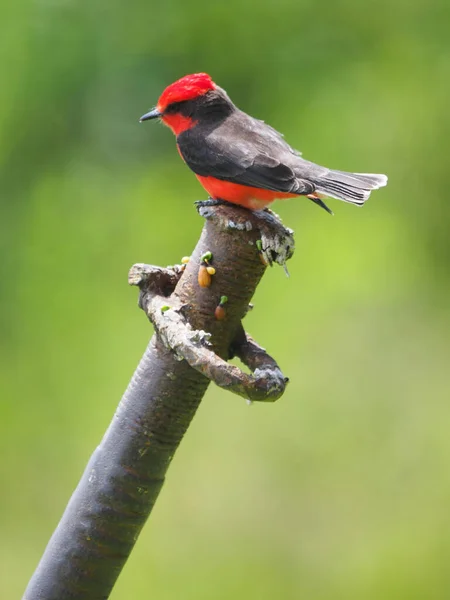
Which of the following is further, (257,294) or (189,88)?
(257,294)

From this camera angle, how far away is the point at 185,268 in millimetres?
1273

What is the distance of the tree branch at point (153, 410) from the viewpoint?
1207 mm

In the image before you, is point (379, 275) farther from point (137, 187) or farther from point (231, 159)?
point (231, 159)

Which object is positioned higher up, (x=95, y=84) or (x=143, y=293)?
(x=95, y=84)

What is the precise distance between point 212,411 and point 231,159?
1324 millimetres

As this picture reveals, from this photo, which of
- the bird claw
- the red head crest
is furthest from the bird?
the bird claw

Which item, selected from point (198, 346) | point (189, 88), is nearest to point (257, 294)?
point (189, 88)

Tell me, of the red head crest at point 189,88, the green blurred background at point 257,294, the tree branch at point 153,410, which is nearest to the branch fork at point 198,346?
the tree branch at point 153,410

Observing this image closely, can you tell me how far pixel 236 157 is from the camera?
1.50m

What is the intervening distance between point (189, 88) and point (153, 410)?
65 cm

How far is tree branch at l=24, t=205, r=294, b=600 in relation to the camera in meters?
1.21

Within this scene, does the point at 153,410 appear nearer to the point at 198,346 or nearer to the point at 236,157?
the point at 198,346

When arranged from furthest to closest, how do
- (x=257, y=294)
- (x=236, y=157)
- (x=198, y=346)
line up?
(x=257, y=294) < (x=236, y=157) < (x=198, y=346)

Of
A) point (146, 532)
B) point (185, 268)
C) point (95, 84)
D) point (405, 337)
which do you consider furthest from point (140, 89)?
point (185, 268)
